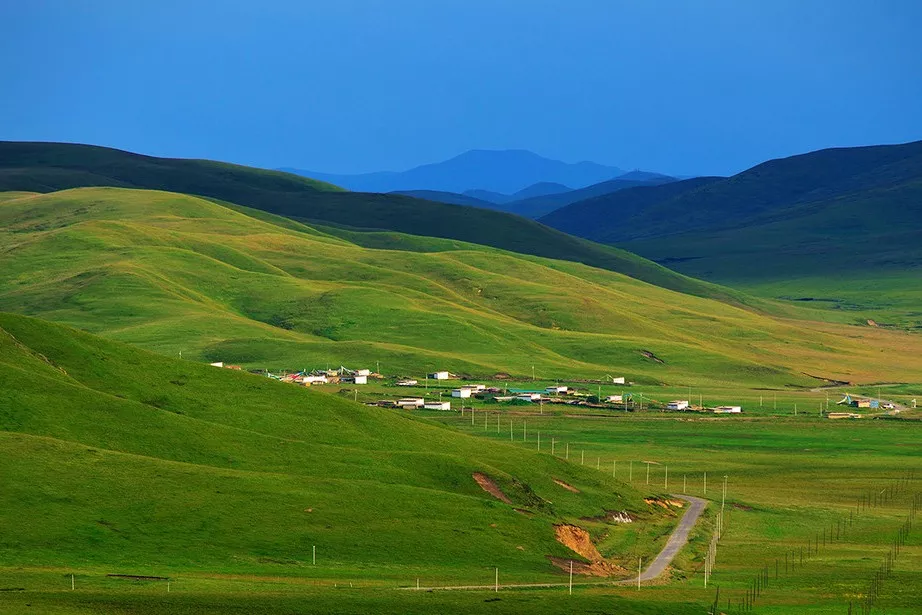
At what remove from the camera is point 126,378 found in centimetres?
13538

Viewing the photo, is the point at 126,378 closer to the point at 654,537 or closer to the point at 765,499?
the point at 654,537

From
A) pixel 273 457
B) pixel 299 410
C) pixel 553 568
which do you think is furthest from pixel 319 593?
pixel 299 410

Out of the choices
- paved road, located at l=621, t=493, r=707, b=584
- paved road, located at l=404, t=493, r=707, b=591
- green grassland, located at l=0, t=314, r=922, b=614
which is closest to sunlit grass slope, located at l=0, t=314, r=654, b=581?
green grassland, located at l=0, t=314, r=922, b=614

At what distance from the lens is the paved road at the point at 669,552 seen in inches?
3575

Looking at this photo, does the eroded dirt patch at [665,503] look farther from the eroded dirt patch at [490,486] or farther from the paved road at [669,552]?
the eroded dirt patch at [490,486]

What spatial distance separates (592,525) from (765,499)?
30.1m

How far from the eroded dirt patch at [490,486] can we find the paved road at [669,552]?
44.3 feet

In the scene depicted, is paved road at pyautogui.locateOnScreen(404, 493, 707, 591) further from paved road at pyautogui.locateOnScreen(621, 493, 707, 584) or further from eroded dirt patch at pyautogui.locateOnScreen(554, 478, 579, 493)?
eroded dirt patch at pyautogui.locateOnScreen(554, 478, 579, 493)

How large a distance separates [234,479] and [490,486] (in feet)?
75.7

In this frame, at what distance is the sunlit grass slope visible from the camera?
94312 millimetres

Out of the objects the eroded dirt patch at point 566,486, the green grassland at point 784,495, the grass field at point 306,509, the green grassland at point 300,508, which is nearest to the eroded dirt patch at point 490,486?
the grass field at point 306,509

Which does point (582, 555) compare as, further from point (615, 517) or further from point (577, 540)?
point (615, 517)

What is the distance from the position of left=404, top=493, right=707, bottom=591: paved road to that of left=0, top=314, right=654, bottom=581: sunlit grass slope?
4028mm

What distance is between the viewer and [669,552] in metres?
109
